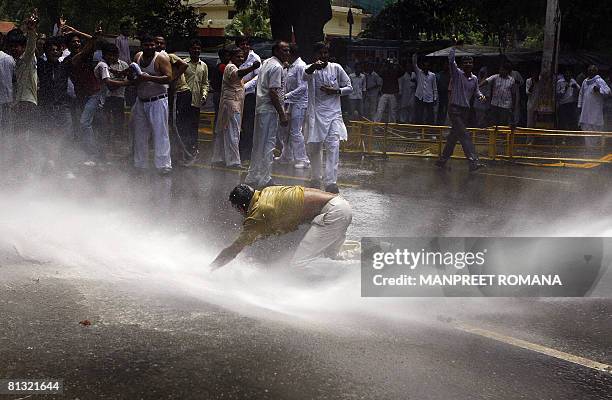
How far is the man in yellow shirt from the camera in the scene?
6.36m

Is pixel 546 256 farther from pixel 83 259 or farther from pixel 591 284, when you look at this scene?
pixel 83 259

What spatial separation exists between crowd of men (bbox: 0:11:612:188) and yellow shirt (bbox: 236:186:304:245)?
4.79 meters

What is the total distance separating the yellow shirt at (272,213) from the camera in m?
6.35

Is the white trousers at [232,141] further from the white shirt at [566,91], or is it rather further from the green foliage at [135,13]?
the green foliage at [135,13]

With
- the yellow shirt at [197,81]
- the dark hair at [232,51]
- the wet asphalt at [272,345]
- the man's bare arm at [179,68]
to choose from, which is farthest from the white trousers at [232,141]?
the wet asphalt at [272,345]

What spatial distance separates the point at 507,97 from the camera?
20.1 meters

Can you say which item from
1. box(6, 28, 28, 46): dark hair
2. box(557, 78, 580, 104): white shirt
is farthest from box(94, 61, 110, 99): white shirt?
box(557, 78, 580, 104): white shirt

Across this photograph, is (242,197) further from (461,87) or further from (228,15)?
(228,15)

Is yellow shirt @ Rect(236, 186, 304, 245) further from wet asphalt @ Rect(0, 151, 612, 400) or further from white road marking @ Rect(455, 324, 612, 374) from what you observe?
white road marking @ Rect(455, 324, 612, 374)

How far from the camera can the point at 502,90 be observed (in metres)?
20.1

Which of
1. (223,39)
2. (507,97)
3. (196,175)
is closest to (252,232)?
(196,175)

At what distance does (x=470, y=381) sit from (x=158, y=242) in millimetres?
4323

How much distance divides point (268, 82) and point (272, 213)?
5619 millimetres

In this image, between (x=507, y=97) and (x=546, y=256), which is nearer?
(x=546, y=256)
